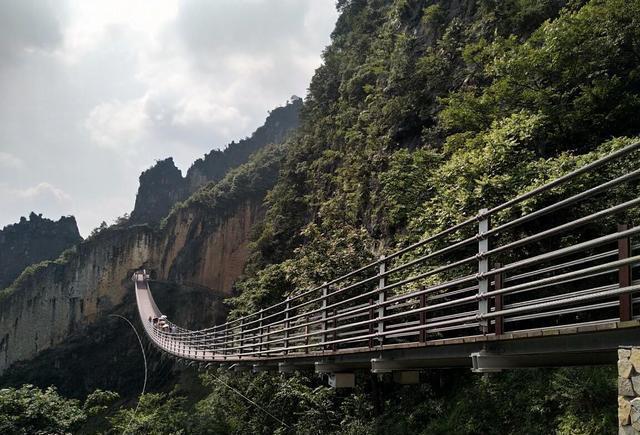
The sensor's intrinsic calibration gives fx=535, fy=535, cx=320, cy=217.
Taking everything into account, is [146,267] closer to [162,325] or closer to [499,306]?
[162,325]

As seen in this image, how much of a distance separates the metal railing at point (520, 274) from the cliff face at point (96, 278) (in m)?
27.5

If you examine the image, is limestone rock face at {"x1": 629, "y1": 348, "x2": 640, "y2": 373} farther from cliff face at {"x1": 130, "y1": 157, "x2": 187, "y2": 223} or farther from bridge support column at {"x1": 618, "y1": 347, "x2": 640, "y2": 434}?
cliff face at {"x1": 130, "y1": 157, "x2": 187, "y2": 223}

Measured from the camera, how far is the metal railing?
2.48 meters

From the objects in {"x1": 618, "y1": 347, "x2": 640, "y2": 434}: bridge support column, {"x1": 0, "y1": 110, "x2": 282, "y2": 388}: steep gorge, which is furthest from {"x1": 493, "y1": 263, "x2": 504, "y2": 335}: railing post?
{"x1": 0, "y1": 110, "x2": 282, "y2": 388}: steep gorge

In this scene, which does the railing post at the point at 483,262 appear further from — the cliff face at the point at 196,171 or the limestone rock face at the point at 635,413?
the cliff face at the point at 196,171

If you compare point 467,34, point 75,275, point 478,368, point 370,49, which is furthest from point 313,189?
point 75,275

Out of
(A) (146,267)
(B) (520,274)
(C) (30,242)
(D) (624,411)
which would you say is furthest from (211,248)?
(D) (624,411)

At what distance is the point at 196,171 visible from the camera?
51906 mm

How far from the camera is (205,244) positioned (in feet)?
113

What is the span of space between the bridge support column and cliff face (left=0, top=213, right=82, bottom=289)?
60.1 metres

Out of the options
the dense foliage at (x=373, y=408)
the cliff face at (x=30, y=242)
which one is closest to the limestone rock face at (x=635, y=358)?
the dense foliage at (x=373, y=408)

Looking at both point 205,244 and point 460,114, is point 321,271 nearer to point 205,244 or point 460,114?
point 460,114

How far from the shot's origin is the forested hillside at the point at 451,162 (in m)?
5.96

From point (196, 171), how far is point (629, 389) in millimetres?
51818
